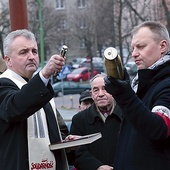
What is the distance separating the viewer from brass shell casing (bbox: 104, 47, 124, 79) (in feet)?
7.74

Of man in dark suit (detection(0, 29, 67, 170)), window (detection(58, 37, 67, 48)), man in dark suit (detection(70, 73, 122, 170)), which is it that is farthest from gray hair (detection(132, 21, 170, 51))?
window (detection(58, 37, 67, 48))

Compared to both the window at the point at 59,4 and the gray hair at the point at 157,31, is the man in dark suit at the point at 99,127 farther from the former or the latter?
the window at the point at 59,4

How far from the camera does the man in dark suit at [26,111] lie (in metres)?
2.81

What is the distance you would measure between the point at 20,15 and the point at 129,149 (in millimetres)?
2484

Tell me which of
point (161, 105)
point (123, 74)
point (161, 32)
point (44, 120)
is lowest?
point (44, 120)

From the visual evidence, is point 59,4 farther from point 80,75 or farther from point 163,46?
point 163,46

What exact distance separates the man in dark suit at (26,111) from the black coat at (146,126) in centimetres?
49

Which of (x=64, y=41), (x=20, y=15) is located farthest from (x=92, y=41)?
(x=20, y=15)

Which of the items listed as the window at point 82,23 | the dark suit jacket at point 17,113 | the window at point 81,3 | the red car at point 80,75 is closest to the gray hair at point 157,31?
the dark suit jacket at point 17,113

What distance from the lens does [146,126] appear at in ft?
8.29

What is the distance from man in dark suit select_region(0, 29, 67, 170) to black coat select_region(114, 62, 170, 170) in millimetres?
486

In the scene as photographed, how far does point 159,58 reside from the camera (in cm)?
281

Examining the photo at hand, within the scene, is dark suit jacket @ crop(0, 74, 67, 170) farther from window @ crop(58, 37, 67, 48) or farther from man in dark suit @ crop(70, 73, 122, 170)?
window @ crop(58, 37, 67, 48)

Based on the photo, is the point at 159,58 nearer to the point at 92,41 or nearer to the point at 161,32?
the point at 161,32
